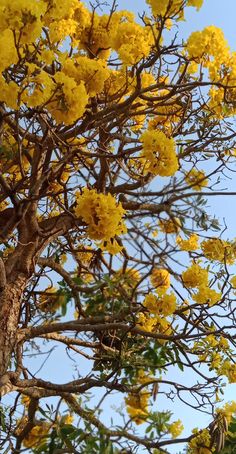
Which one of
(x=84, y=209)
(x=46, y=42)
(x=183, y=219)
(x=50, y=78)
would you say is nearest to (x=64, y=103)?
(x=50, y=78)

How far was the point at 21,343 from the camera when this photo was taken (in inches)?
178

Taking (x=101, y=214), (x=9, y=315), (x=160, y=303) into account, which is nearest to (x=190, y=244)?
(x=160, y=303)

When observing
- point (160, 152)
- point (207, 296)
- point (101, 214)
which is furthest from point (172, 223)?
point (207, 296)

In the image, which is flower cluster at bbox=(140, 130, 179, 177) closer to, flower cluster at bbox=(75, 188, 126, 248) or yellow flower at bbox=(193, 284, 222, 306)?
flower cluster at bbox=(75, 188, 126, 248)

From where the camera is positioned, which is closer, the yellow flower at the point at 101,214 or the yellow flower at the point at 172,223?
the yellow flower at the point at 172,223

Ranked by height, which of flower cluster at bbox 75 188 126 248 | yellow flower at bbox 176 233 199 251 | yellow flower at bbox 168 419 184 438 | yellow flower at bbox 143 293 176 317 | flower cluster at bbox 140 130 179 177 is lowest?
yellow flower at bbox 168 419 184 438

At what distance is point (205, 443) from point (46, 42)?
3112mm

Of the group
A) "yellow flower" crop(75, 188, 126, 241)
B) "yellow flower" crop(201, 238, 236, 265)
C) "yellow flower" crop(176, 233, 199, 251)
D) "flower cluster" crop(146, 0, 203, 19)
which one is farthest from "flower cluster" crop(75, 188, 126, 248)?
"yellow flower" crop(176, 233, 199, 251)

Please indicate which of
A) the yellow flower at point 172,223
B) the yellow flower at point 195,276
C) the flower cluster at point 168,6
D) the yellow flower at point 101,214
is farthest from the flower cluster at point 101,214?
the yellow flower at point 195,276

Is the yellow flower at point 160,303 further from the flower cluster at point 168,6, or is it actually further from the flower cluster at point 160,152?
the flower cluster at point 168,6

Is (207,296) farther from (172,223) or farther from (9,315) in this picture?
(9,315)

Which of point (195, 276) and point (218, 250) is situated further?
point (218, 250)

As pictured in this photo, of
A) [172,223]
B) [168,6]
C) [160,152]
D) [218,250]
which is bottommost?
[172,223]

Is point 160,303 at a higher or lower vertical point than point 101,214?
lower
